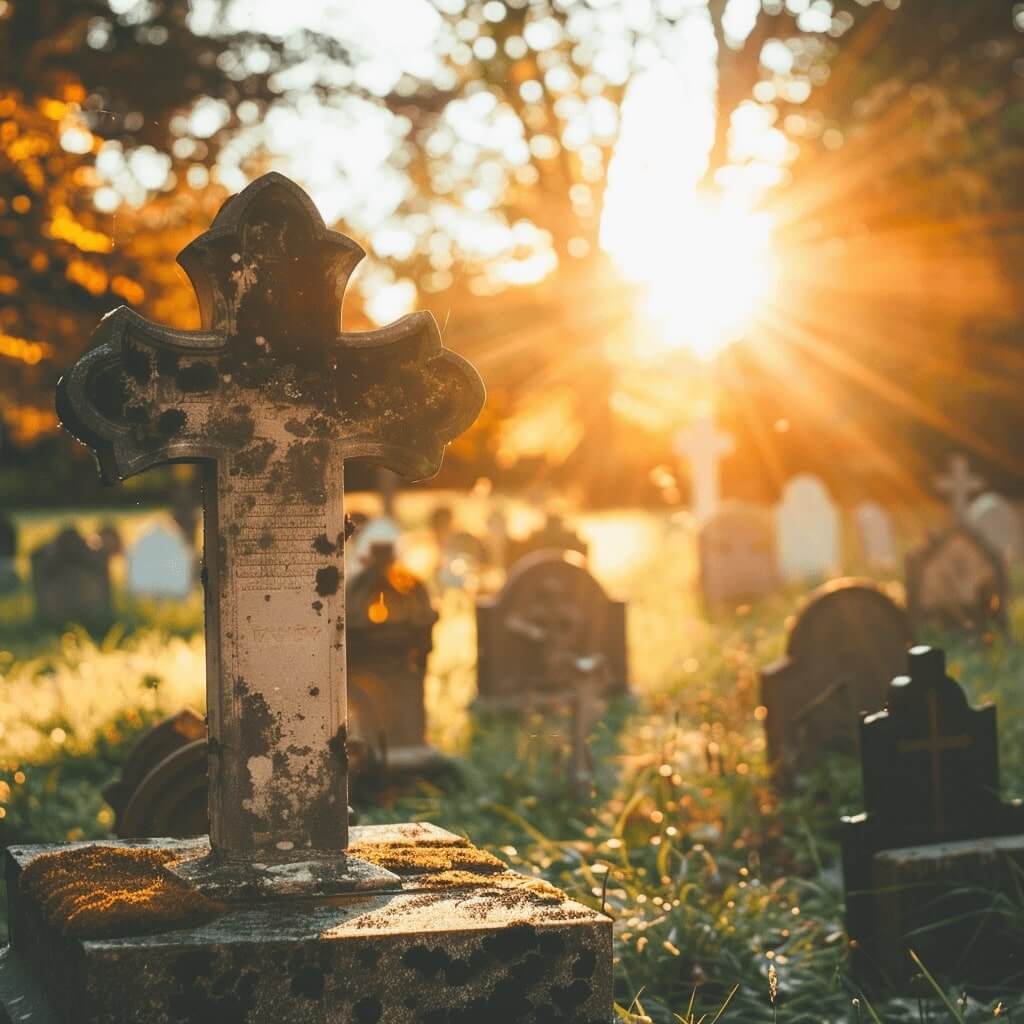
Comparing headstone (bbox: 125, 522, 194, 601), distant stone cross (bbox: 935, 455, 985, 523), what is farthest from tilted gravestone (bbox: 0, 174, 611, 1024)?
headstone (bbox: 125, 522, 194, 601)

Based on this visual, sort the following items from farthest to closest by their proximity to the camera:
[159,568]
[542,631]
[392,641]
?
[159,568]
[542,631]
[392,641]

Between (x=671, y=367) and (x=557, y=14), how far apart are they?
21.0 feet

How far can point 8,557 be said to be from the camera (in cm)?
1684

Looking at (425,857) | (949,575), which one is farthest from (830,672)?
(949,575)

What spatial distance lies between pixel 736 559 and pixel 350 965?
1158 cm

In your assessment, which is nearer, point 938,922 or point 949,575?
point 938,922

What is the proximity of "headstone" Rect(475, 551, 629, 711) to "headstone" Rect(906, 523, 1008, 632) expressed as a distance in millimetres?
2635

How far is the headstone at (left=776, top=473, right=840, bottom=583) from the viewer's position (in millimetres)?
16125

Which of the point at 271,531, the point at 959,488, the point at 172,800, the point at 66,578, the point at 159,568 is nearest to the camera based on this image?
the point at 271,531

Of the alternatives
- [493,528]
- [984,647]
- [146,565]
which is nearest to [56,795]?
[984,647]

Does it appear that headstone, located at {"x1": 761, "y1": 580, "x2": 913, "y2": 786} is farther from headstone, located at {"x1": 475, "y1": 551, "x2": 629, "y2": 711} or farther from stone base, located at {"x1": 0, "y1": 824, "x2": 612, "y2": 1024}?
stone base, located at {"x1": 0, "y1": 824, "x2": 612, "y2": 1024}

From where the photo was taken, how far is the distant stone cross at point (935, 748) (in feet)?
14.7

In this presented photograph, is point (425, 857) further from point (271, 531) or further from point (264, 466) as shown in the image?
point (264, 466)

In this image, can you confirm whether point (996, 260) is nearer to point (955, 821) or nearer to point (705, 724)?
point (705, 724)
